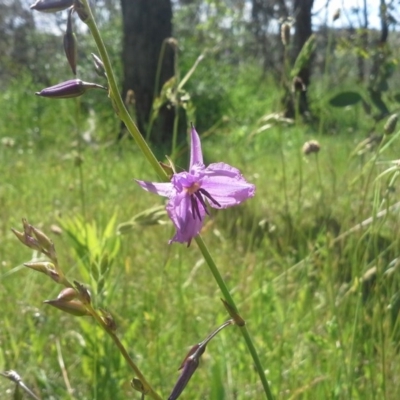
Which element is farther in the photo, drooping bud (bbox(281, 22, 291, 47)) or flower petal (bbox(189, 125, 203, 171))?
drooping bud (bbox(281, 22, 291, 47))

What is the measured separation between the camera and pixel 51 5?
683 millimetres

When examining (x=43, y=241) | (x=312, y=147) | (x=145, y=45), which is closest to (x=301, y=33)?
(x=145, y=45)

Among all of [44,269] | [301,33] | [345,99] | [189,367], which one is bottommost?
[189,367]

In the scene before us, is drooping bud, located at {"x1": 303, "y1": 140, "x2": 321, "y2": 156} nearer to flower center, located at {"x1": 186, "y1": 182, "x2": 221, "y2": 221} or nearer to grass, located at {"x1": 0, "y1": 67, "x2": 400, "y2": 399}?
grass, located at {"x1": 0, "y1": 67, "x2": 400, "y2": 399}

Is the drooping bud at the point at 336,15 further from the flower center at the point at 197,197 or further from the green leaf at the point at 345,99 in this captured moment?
the flower center at the point at 197,197

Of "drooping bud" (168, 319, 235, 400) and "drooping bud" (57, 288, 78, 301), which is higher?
"drooping bud" (57, 288, 78, 301)

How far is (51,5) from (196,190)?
0.25 meters

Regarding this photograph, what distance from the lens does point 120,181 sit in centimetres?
347

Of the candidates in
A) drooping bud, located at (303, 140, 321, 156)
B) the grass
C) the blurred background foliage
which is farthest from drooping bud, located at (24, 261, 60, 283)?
drooping bud, located at (303, 140, 321, 156)

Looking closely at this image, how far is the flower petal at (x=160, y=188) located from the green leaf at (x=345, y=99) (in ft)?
3.47

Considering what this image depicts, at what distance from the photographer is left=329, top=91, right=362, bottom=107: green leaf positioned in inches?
65.5

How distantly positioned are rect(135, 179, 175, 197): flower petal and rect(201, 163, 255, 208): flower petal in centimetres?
6

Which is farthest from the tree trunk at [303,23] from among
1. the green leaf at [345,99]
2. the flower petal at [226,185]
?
the flower petal at [226,185]

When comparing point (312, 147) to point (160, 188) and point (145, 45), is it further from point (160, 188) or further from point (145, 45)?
point (145, 45)
